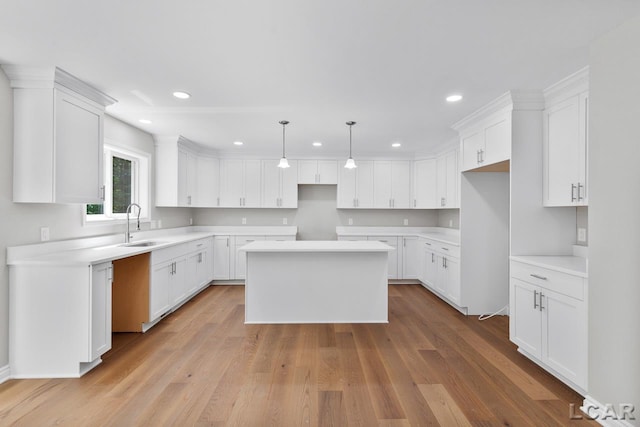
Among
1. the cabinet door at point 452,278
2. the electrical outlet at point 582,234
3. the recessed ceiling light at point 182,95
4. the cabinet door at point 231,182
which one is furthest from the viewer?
the cabinet door at point 231,182

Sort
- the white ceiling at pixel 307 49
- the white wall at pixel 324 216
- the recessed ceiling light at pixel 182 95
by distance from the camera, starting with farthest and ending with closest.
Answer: the white wall at pixel 324 216 < the recessed ceiling light at pixel 182 95 < the white ceiling at pixel 307 49

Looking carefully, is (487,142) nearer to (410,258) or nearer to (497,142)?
(497,142)

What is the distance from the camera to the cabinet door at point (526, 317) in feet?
8.51

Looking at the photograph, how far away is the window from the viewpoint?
12.1 ft

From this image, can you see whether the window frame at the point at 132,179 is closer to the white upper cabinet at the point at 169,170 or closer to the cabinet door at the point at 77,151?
the white upper cabinet at the point at 169,170

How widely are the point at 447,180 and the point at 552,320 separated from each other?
9.64ft

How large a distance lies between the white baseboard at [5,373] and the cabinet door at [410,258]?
5.07 m

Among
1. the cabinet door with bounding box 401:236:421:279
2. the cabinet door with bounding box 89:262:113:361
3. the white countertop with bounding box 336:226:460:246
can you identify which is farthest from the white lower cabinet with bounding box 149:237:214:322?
the cabinet door with bounding box 401:236:421:279

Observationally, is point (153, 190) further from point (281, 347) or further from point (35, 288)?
point (281, 347)

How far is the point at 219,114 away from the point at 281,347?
265cm

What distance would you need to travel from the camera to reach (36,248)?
2604 millimetres

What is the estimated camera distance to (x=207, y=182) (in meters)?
5.62

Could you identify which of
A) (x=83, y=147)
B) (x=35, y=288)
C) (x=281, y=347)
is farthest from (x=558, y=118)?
(x=35, y=288)

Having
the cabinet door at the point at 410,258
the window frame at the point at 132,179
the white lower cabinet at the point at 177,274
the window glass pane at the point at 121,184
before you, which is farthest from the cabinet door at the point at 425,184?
the window glass pane at the point at 121,184
